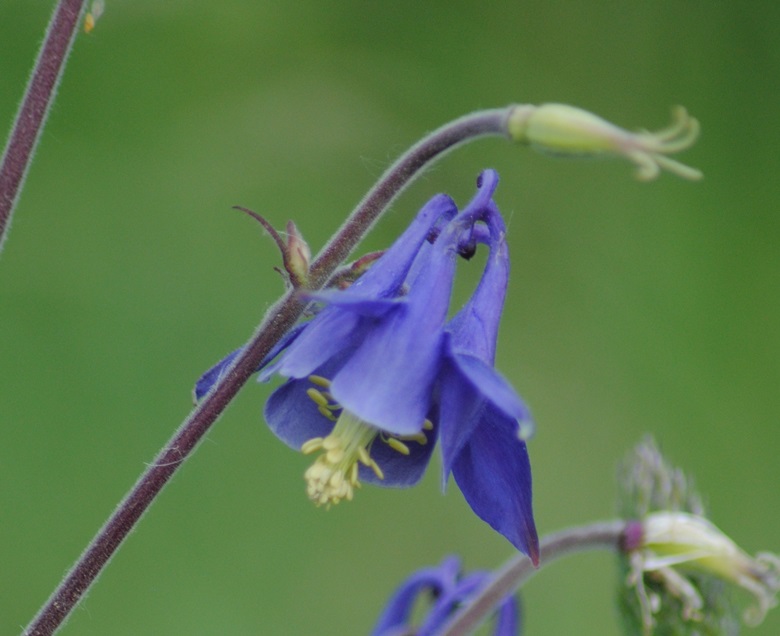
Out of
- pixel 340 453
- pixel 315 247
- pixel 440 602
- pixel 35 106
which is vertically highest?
pixel 35 106

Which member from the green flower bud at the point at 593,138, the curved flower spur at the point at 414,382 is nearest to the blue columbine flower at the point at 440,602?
the curved flower spur at the point at 414,382

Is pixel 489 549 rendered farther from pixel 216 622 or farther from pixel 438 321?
pixel 438 321


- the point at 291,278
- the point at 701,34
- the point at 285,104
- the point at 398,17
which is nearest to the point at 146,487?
the point at 291,278

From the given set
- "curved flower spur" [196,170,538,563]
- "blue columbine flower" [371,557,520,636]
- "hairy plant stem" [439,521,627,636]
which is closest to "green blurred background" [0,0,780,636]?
"blue columbine flower" [371,557,520,636]

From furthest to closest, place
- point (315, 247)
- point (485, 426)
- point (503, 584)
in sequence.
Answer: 1. point (315, 247)
2. point (503, 584)
3. point (485, 426)

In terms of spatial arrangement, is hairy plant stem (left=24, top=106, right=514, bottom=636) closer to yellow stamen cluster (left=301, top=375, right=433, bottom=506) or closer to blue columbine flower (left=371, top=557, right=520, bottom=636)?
yellow stamen cluster (left=301, top=375, right=433, bottom=506)

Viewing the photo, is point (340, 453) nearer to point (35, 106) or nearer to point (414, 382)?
point (414, 382)

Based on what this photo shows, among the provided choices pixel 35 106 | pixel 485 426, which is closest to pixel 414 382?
pixel 485 426
